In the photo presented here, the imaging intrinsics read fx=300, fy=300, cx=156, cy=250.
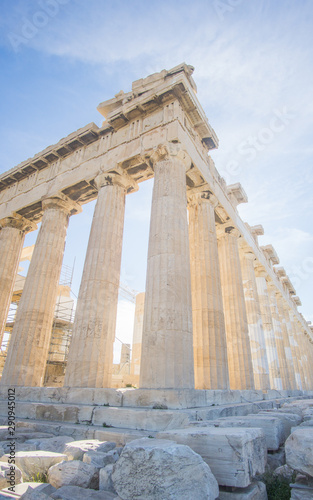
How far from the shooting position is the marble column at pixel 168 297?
8.42 m

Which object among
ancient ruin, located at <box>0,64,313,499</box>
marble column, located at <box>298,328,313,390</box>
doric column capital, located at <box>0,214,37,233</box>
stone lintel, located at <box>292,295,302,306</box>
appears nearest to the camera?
ancient ruin, located at <box>0,64,313,499</box>

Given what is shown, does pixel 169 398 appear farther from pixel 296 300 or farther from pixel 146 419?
pixel 296 300

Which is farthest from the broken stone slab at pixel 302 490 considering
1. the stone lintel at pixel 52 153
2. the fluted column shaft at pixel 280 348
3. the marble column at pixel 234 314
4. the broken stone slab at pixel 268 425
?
the fluted column shaft at pixel 280 348

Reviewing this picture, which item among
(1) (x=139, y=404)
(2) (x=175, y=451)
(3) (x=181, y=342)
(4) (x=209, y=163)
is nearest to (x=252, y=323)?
(4) (x=209, y=163)

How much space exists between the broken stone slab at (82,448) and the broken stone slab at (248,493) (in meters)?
2.42

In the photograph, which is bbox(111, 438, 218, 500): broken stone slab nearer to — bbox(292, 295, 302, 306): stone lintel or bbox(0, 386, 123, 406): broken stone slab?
bbox(0, 386, 123, 406): broken stone slab

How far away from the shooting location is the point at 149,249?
1041 cm

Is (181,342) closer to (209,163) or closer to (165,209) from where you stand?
(165,209)

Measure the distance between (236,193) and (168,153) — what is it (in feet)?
34.1

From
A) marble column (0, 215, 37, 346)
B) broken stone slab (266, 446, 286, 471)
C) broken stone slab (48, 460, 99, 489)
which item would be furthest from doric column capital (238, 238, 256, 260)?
broken stone slab (48, 460, 99, 489)

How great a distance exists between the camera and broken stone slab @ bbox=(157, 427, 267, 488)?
3613 millimetres

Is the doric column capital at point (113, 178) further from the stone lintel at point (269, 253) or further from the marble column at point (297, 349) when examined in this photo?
the marble column at point (297, 349)

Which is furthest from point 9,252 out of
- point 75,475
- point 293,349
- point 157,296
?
point 293,349

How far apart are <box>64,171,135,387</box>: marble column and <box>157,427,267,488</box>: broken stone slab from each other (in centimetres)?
677
